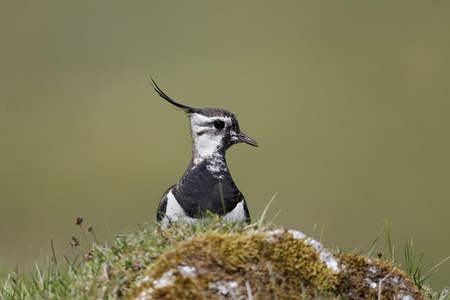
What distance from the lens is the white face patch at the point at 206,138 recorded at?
7395 millimetres

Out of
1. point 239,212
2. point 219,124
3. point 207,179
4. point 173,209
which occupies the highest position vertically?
point 219,124

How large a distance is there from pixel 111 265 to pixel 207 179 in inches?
94.8

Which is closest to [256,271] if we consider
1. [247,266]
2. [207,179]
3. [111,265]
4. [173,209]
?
[247,266]

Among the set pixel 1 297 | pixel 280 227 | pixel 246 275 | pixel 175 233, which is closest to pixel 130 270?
pixel 175 233

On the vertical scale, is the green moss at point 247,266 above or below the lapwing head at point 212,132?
below

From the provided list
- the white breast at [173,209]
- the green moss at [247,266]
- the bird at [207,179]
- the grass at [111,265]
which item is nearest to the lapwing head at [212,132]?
the bird at [207,179]

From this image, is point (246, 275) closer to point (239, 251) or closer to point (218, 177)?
point (239, 251)

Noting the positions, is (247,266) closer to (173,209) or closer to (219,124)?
(173,209)

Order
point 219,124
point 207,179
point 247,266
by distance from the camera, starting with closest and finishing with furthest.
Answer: point 247,266
point 207,179
point 219,124

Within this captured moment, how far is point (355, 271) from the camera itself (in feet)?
16.4

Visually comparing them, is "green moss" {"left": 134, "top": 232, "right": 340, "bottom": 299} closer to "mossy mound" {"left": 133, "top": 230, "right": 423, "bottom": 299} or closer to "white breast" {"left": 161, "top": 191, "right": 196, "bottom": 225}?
"mossy mound" {"left": 133, "top": 230, "right": 423, "bottom": 299}

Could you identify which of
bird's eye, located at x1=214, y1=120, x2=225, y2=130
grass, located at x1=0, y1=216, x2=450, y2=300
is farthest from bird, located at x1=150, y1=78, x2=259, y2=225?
grass, located at x1=0, y1=216, x2=450, y2=300

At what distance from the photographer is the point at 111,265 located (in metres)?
4.84

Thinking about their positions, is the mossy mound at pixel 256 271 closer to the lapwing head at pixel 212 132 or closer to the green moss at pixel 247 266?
the green moss at pixel 247 266
